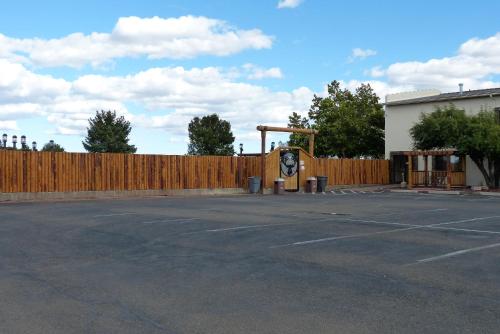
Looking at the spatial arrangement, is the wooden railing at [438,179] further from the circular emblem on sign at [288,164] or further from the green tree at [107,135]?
the green tree at [107,135]

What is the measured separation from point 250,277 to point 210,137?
226 feet

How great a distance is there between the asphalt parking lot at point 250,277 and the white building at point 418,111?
26426mm

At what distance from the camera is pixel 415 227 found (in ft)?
45.6

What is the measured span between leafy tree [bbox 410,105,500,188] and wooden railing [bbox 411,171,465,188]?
1.62m

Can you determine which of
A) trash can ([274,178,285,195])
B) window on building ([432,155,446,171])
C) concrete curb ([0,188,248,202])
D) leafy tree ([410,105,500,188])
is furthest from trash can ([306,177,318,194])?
window on building ([432,155,446,171])

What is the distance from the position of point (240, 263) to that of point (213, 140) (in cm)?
6776

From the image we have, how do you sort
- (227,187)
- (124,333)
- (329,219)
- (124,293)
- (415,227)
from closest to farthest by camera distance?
(124,333), (124,293), (415,227), (329,219), (227,187)

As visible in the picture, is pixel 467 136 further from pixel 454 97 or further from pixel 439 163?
pixel 439 163

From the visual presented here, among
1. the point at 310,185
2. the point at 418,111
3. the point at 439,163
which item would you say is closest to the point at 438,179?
the point at 439,163

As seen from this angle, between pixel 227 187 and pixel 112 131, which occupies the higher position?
pixel 112 131

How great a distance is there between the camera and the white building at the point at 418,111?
38.5 m

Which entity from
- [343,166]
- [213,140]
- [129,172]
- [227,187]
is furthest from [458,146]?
[213,140]

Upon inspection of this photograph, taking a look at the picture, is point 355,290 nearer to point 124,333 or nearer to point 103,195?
point 124,333

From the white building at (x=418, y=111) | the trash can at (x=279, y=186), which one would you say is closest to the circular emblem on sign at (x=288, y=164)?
the trash can at (x=279, y=186)
